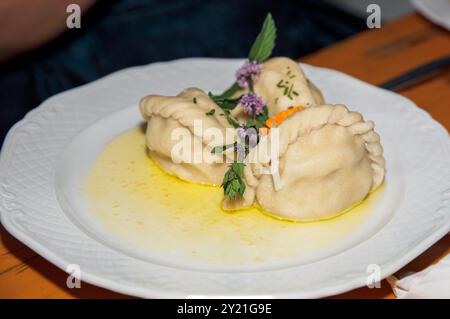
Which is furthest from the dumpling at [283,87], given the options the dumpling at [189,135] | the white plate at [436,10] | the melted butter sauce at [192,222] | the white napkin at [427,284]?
the white plate at [436,10]

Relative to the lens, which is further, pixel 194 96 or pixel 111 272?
pixel 194 96

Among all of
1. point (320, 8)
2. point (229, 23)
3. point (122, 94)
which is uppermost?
point (320, 8)

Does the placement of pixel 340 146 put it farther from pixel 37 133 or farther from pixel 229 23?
pixel 229 23

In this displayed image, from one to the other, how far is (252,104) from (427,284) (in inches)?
20.4

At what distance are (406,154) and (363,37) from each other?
1.99ft

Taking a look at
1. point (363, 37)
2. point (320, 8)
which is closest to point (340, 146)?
point (363, 37)

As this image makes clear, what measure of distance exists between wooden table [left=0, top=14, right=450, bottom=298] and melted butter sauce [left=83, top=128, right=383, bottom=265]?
0.13 m

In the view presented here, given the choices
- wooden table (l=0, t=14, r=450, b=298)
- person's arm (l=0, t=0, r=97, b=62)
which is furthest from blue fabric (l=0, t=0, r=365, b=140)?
wooden table (l=0, t=14, r=450, b=298)

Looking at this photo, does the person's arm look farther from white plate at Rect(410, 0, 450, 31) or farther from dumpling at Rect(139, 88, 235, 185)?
white plate at Rect(410, 0, 450, 31)

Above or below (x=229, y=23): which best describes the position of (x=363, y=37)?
below

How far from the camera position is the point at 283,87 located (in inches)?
61.9

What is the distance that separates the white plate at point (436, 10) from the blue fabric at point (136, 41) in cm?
61

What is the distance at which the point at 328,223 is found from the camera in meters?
1.37
